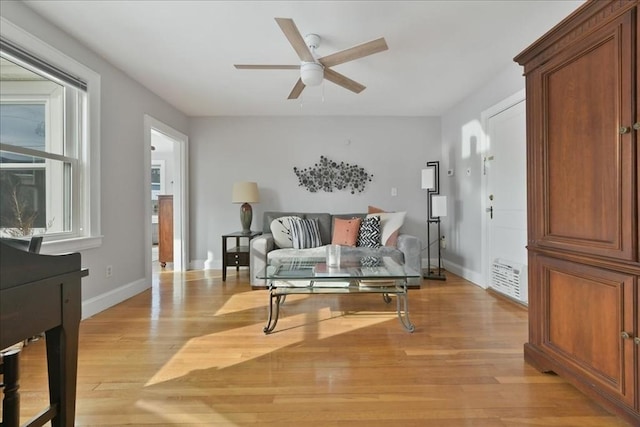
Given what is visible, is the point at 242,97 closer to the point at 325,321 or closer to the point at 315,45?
the point at 315,45

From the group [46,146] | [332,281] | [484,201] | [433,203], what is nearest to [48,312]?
[332,281]

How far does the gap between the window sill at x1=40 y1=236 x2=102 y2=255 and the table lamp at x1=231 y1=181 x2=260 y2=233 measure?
6.09 feet

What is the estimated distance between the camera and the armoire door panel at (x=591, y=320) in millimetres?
1320

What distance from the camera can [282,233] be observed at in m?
4.24

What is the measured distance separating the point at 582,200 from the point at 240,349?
2067 millimetres

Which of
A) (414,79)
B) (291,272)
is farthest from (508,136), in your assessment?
(291,272)

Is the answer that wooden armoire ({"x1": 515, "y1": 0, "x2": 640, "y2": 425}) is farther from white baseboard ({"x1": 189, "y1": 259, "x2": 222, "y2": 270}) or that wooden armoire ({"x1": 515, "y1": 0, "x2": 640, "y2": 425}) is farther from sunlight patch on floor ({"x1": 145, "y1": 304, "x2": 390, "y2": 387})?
white baseboard ({"x1": 189, "y1": 259, "x2": 222, "y2": 270})

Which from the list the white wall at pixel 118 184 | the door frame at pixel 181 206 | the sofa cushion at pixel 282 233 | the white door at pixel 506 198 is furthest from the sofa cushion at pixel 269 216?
the white door at pixel 506 198

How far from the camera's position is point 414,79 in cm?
351

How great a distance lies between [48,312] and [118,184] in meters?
2.74

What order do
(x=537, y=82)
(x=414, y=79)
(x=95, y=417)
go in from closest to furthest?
(x=95, y=417) → (x=537, y=82) → (x=414, y=79)

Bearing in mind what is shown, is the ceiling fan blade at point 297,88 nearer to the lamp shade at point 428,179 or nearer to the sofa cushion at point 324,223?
the sofa cushion at point 324,223

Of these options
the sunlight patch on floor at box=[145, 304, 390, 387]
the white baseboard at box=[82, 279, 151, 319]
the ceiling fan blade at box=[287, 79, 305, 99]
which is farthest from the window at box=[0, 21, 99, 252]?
the ceiling fan blade at box=[287, 79, 305, 99]

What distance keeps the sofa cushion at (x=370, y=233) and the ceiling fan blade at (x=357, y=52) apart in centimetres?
221
